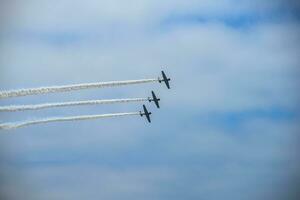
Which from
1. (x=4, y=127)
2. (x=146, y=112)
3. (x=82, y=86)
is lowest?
(x=4, y=127)

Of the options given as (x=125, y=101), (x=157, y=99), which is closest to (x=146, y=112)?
(x=157, y=99)

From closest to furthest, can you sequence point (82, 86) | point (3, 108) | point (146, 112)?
point (3, 108) → point (82, 86) → point (146, 112)

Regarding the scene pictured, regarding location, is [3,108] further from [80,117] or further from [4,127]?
[80,117]

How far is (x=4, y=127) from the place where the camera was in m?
109

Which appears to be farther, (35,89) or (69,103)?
(69,103)

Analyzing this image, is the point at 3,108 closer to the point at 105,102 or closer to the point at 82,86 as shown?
the point at 82,86

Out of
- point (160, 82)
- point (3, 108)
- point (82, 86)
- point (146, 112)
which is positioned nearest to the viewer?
point (3, 108)

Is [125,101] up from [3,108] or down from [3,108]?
up

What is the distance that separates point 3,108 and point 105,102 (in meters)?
22.4

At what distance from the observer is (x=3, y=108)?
107375mm

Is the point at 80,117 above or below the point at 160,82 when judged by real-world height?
below

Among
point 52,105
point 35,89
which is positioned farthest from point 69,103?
point 35,89

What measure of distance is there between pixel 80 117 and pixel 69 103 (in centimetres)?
700

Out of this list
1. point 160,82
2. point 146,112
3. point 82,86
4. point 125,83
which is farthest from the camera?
point 146,112
